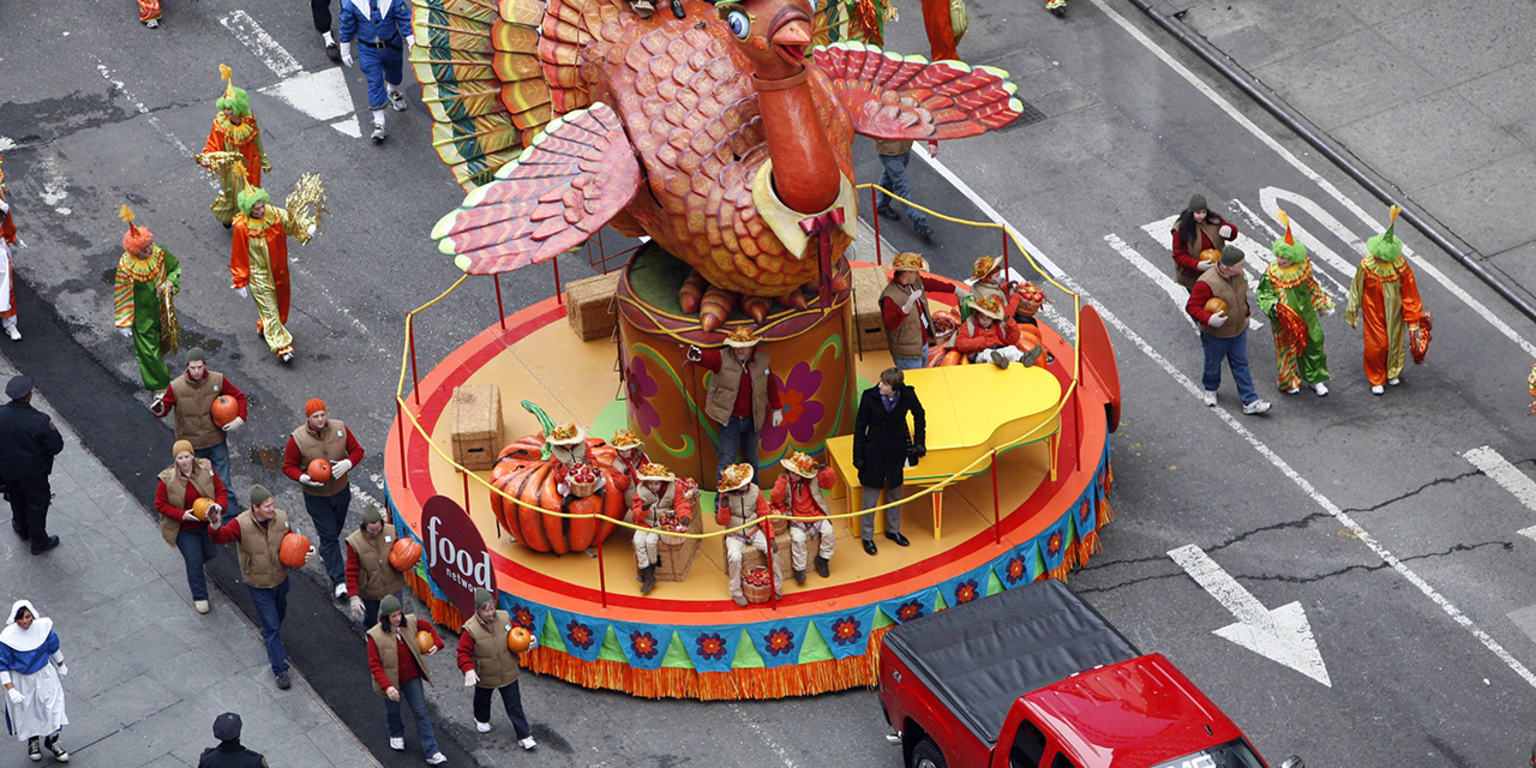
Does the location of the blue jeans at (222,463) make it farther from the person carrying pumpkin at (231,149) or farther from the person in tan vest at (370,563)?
the person carrying pumpkin at (231,149)

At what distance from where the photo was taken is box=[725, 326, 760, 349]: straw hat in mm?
17234

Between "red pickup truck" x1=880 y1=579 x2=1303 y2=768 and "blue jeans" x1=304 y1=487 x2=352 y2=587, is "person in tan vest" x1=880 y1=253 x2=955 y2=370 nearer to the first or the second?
"red pickup truck" x1=880 y1=579 x2=1303 y2=768

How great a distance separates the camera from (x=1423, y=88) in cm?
2469

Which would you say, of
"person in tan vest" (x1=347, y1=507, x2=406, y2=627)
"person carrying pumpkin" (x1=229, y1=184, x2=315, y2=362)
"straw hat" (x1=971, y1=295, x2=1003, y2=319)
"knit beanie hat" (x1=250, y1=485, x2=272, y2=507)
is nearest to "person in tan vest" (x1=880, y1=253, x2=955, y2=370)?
"straw hat" (x1=971, y1=295, x2=1003, y2=319)

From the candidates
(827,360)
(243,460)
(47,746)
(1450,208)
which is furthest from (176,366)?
(1450,208)

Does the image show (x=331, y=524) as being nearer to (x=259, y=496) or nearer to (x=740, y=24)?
(x=259, y=496)

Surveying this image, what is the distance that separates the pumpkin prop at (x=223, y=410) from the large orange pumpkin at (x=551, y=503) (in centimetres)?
233

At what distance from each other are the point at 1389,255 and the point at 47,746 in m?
11.8

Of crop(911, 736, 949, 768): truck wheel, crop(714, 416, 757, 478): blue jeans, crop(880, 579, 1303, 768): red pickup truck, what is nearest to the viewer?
crop(880, 579, 1303, 768): red pickup truck

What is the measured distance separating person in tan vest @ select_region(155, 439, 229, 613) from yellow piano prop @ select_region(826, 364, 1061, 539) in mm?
4812

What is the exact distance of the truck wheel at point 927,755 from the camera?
15586 mm

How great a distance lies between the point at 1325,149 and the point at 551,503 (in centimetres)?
1044

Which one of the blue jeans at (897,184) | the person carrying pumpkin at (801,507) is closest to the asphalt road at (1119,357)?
the blue jeans at (897,184)

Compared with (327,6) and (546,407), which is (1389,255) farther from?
(327,6)
